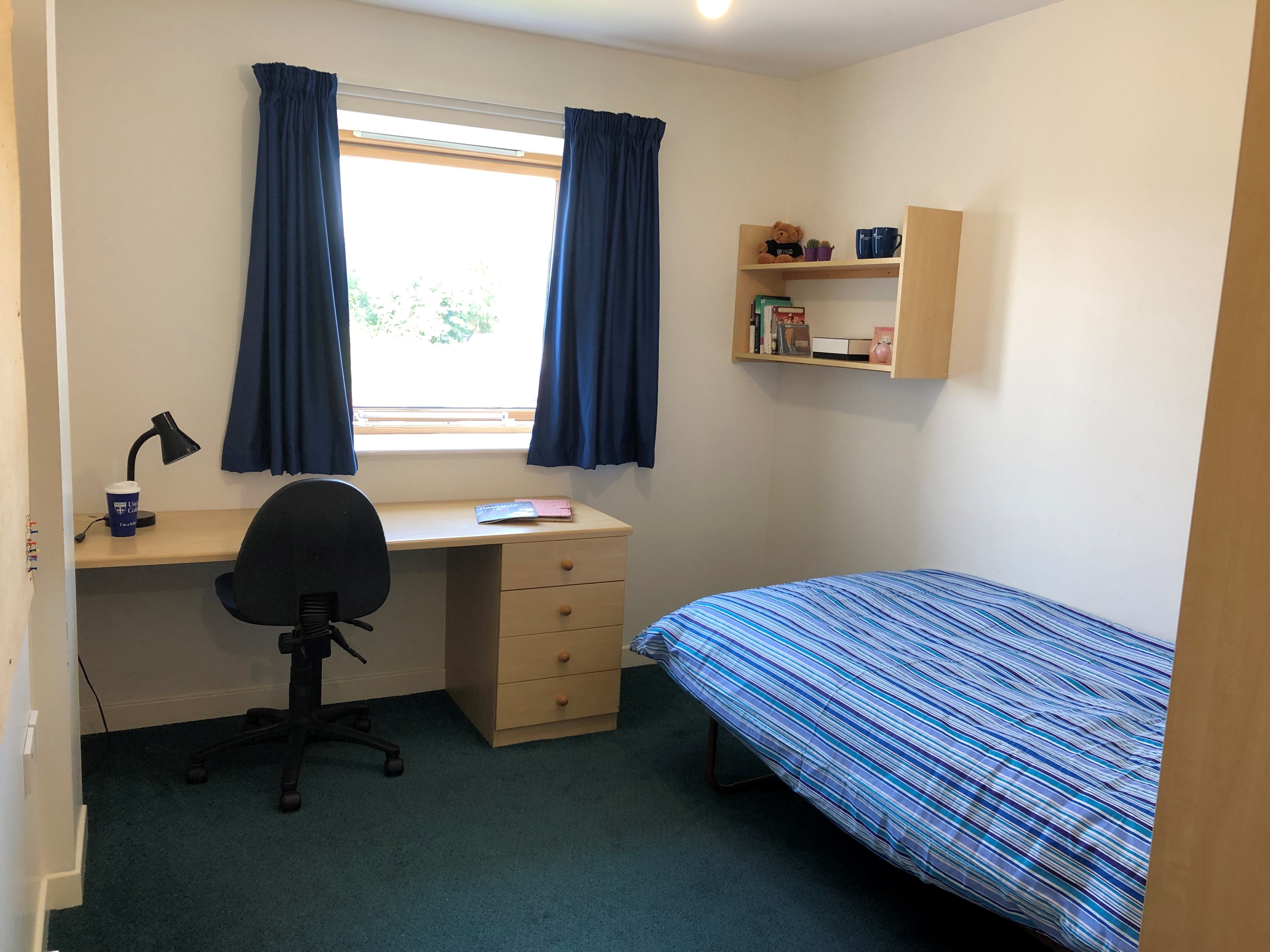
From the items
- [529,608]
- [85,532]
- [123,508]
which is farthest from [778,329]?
[85,532]

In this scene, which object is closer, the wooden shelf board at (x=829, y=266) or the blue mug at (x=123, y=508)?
the blue mug at (x=123, y=508)

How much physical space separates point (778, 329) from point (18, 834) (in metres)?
3.03

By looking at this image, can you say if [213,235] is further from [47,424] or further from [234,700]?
[234,700]

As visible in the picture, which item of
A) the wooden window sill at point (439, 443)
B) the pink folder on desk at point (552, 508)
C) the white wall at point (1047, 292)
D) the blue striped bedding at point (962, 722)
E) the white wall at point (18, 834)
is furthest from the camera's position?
the wooden window sill at point (439, 443)

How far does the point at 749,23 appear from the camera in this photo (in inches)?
127

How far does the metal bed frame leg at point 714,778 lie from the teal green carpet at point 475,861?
3 cm

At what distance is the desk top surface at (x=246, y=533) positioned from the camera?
2.65 metres

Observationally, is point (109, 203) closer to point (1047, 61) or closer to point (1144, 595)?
point (1047, 61)

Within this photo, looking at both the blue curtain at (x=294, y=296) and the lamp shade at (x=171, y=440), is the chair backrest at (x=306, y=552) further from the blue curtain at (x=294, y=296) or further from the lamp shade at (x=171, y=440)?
the blue curtain at (x=294, y=296)

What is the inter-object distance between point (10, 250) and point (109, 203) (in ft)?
6.13

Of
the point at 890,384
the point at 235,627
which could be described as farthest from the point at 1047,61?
the point at 235,627

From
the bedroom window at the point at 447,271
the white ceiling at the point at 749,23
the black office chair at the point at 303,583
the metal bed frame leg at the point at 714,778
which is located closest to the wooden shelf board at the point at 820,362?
the bedroom window at the point at 447,271

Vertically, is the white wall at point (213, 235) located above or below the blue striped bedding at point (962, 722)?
above

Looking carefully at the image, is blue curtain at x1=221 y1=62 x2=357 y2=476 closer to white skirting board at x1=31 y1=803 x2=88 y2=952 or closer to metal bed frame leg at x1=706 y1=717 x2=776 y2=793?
white skirting board at x1=31 y1=803 x2=88 y2=952
